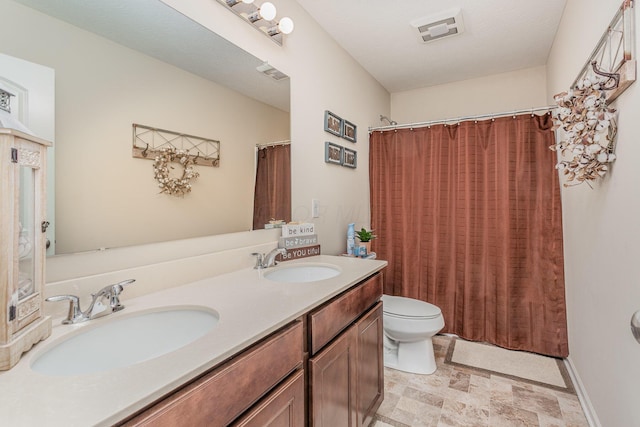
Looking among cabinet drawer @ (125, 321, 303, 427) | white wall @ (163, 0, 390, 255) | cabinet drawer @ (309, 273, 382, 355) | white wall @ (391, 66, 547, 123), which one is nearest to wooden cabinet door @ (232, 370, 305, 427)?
cabinet drawer @ (125, 321, 303, 427)

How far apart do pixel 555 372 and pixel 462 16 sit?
243cm

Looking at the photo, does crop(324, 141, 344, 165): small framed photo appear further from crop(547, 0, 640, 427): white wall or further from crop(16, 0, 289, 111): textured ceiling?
crop(547, 0, 640, 427): white wall

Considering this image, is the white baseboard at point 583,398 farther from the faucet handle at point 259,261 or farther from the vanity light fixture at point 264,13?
the vanity light fixture at point 264,13

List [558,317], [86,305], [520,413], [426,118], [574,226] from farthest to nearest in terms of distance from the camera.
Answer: [426,118] < [558,317] < [574,226] < [520,413] < [86,305]

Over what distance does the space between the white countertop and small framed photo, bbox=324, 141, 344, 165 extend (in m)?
1.16

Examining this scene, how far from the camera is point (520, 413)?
5.35ft

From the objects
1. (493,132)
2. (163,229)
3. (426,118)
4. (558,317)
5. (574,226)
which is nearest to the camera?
(163,229)

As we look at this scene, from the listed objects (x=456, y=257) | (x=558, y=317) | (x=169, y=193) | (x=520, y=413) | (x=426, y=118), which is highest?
(x=426, y=118)

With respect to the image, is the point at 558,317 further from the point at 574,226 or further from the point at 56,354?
the point at 56,354

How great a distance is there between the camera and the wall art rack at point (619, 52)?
990 mm

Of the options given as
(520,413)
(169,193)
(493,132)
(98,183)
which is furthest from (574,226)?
(98,183)

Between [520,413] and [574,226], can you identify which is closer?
[520,413]

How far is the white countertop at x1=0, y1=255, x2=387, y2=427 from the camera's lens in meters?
0.47

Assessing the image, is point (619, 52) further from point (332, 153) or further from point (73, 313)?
point (73, 313)
